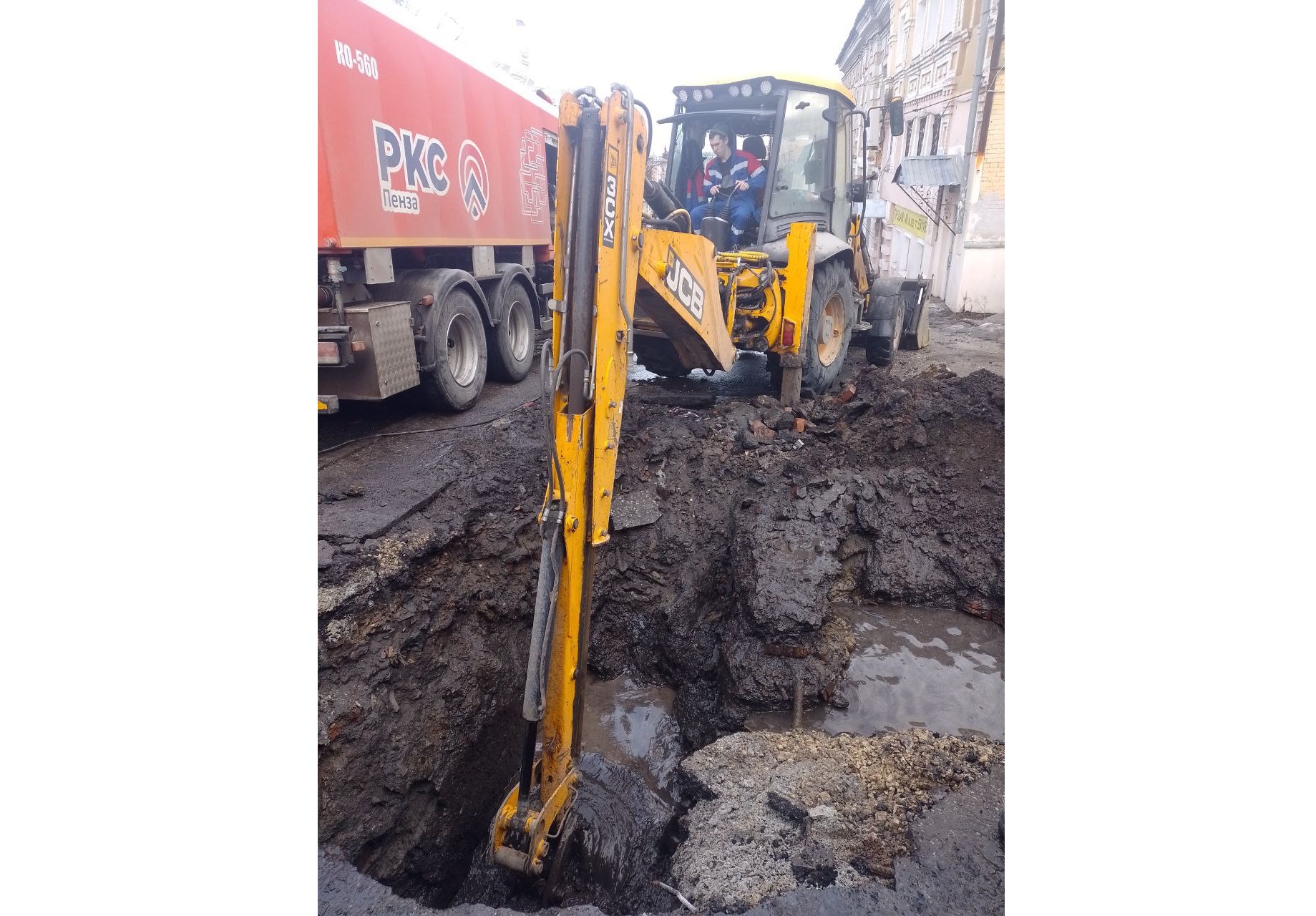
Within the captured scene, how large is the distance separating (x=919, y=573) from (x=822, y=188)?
169 inches

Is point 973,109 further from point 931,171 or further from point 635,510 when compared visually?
point 635,510

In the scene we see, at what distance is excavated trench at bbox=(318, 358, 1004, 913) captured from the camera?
3018 millimetres

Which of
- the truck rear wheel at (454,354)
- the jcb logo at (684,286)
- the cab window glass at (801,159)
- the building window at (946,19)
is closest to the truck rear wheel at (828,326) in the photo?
the cab window glass at (801,159)

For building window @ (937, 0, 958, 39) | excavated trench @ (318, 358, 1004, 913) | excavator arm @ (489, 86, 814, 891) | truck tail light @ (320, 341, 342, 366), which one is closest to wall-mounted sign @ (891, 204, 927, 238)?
building window @ (937, 0, 958, 39)

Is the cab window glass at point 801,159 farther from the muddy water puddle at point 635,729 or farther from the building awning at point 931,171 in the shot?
the building awning at point 931,171

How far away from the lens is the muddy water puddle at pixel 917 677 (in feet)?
12.0

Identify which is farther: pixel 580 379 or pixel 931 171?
pixel 931 171

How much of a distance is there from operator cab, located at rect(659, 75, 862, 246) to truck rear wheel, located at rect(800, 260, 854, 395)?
0.59 metres

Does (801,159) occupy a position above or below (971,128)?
below

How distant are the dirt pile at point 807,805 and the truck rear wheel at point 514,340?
5.42 meters

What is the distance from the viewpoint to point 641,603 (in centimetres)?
444

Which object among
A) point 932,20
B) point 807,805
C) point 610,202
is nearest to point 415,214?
point 610,202

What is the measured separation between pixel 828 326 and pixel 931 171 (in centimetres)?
785

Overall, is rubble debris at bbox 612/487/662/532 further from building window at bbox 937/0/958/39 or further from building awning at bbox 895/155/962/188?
building window at bbox 937/0/958/39
